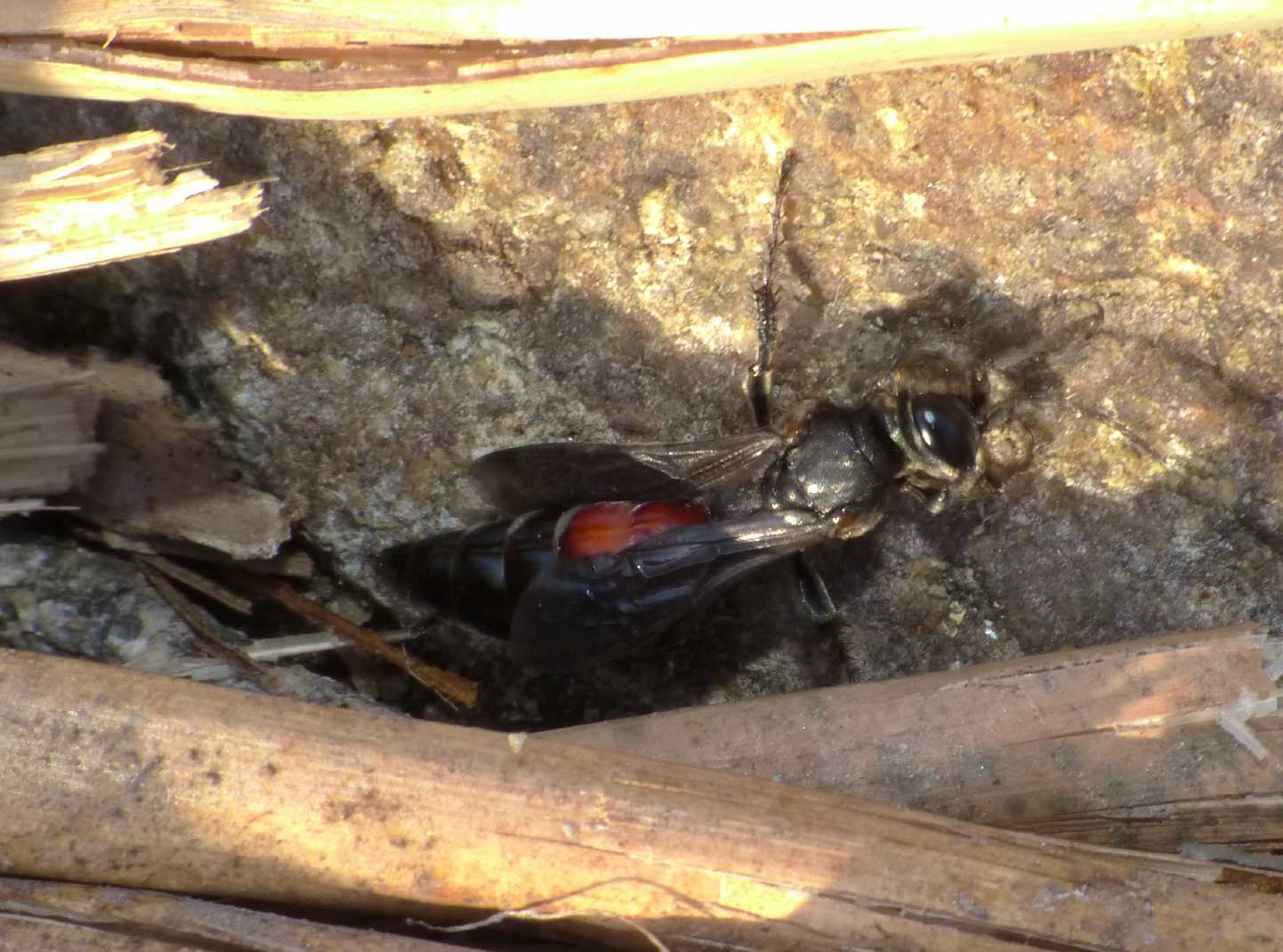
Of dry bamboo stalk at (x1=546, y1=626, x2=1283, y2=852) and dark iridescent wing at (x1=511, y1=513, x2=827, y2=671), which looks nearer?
dry bamboo stalk at (x1=546, y1=626, x2=1283, y2=852)

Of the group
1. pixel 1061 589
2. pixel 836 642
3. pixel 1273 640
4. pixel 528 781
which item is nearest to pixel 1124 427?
pixel 1061 589

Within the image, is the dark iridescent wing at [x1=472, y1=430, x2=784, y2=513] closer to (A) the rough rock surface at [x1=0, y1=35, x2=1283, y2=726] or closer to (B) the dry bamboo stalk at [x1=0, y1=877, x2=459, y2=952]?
(A) the rough rock surface at [x1=0, y1=35, x2=1283, y2=726]

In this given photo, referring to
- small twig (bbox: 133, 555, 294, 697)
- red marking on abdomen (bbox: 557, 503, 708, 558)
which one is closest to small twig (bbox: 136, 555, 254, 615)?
small twig (bbox: 133, 555, 294, 697)

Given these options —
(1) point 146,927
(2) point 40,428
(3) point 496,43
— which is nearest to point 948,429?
(3) point 496,43

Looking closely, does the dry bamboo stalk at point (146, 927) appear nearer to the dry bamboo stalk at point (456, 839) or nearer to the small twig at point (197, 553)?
the dry bamboo stalk at point (456, 839)

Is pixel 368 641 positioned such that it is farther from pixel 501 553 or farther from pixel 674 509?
pixel 674 509

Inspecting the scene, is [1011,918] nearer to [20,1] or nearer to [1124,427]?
[1124,427]
